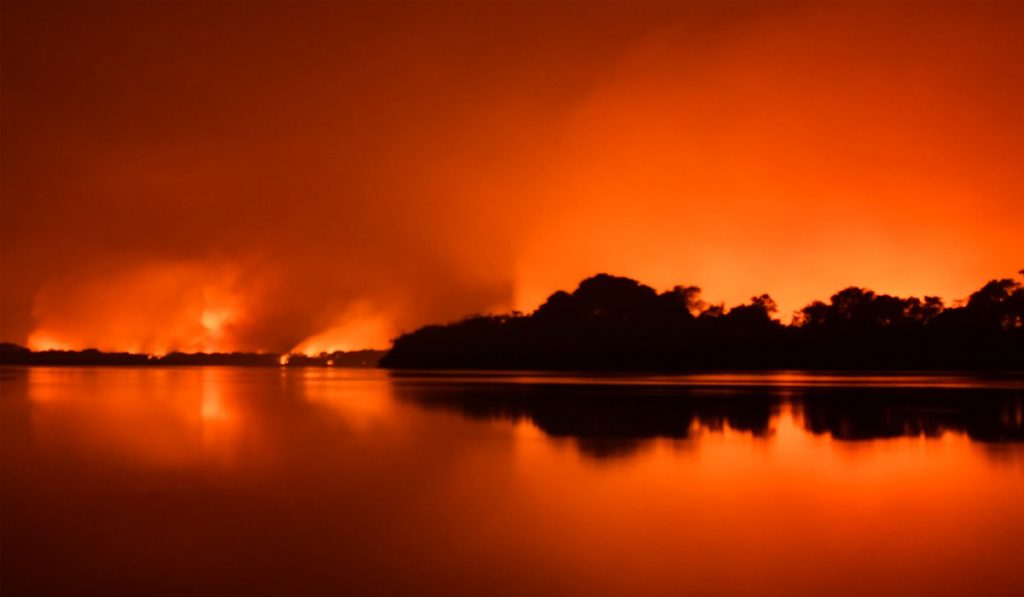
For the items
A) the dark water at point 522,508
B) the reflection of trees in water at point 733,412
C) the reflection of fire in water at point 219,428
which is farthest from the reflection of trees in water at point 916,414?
the reflection of fire in water at point 219,428

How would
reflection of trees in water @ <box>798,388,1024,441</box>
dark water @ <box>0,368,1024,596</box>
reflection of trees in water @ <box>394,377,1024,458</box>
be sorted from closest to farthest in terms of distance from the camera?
dark water @ <box>0,368,1024,596</box> < reflection of trees in water @ <box>394,377,1024,458</box> < reflection of trees in water @ <box>798,388,1024,441</box>

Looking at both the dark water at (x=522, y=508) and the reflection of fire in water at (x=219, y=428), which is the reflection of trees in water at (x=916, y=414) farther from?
the reflection of fire in water at (x=219, y=428)

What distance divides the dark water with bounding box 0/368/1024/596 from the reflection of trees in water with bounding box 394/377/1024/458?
0.24m

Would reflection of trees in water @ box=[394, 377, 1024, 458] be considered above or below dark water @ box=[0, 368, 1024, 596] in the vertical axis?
above

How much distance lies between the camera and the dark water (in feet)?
28.2

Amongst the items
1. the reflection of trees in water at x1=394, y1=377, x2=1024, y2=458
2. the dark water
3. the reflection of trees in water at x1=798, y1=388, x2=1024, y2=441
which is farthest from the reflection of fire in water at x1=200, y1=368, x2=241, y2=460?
the reflection of trees in water at x1=798, y1=388, x2=1024, y2=441

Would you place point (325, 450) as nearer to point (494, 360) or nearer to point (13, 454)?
point (13, 454)

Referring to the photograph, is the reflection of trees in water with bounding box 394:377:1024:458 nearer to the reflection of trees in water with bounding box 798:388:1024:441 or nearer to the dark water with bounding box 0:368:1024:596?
the reflection of trees in water with bounding box 798:388:1024:441

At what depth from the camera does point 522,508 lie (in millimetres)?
12078

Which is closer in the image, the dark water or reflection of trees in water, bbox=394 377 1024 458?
the dark water

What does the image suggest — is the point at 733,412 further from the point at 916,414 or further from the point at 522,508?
the point at 522,508

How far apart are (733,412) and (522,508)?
648 inches

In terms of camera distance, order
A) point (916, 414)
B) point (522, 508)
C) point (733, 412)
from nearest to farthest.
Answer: point (522, 508) < point (916, 414) < point (733, 412)

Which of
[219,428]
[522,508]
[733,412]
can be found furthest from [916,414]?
[219,428]
